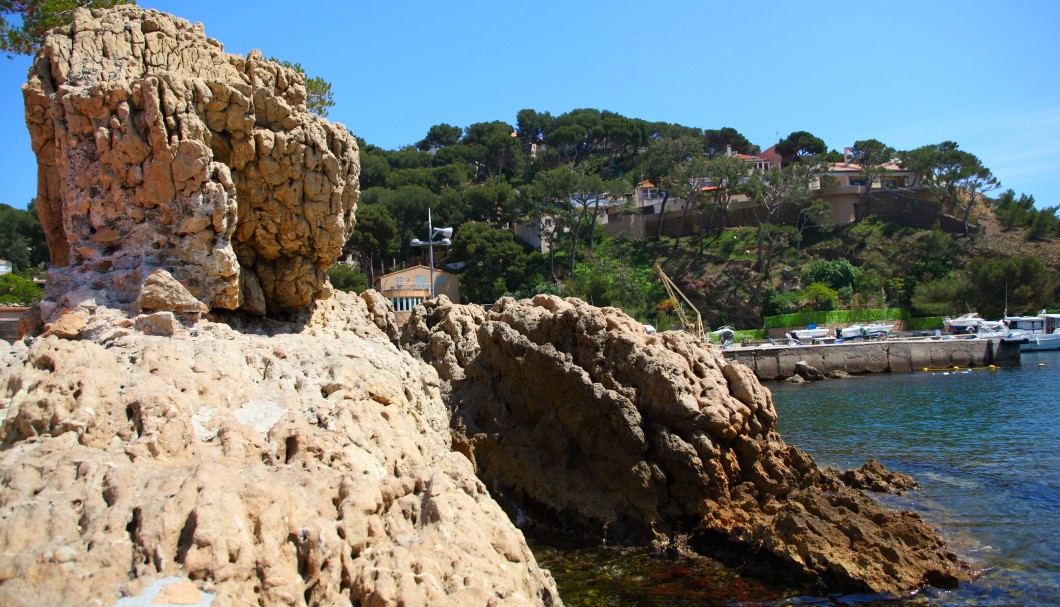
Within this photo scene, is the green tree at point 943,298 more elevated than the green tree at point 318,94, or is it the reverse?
the green tree at point 318,94

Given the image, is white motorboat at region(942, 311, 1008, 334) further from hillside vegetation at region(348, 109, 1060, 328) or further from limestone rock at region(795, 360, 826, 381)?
limestone rock at region(795, 360, 826, 381)

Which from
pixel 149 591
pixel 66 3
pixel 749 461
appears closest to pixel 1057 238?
pixel 749 461

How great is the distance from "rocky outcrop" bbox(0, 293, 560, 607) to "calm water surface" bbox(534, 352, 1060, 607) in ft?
11.0

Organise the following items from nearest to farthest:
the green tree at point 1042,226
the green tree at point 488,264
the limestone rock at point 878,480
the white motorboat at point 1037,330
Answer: the limestone rock at point 878,480
the white motorboat at point 1037,330
the green tree at point 488,264
the green tree at point 1042,226

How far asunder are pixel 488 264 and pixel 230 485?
5636 centimetres

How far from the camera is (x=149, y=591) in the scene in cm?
404

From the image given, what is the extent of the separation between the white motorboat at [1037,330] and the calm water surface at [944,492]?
67.1 feet

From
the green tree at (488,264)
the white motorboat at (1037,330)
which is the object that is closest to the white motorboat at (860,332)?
the white motorboat at (1037,330)

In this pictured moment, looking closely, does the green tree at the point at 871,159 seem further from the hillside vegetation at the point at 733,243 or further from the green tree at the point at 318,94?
the green tree at the point at 318,94

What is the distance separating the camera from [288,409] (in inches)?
254

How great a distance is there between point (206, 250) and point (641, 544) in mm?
6515

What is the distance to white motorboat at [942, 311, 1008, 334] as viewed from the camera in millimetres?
46875

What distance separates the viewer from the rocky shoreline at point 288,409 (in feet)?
15.3

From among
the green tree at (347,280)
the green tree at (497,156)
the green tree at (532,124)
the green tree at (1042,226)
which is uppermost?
the green tree at (532,124)
